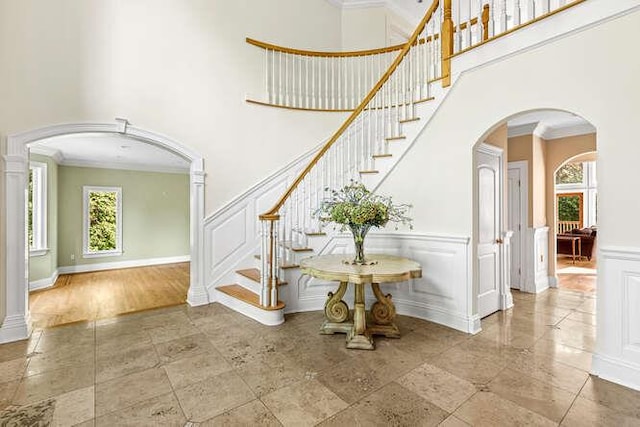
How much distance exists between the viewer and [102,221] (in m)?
7.14

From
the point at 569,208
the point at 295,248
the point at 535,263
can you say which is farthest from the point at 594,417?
the point at 569,208

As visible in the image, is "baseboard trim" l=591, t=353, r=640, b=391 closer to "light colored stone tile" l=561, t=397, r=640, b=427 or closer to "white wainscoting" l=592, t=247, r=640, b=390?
"white wainscoting" l=592, t=247, r=640, b=390

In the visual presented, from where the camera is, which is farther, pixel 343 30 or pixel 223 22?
pixel 343 30

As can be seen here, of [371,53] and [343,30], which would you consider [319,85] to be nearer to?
[371,53]

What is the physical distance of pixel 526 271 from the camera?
15.7ft

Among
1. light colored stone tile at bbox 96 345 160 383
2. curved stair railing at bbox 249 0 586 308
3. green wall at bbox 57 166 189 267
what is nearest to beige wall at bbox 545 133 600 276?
curved stair railing at bbox 249 0 586 308

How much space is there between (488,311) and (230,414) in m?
3.12

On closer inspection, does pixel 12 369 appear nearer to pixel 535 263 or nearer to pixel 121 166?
pixel 121 166

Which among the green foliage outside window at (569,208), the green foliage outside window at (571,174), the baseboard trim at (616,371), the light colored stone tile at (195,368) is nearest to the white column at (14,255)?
the light colored stone tile at (195,368)

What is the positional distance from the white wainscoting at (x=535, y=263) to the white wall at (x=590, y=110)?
2.54 meters

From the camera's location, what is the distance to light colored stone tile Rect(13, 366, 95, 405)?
6.70 ft

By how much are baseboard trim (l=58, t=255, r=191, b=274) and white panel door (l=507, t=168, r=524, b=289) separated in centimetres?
768

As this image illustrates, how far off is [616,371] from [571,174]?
1262 centimetres

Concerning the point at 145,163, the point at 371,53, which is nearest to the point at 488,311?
the point at 371,53
